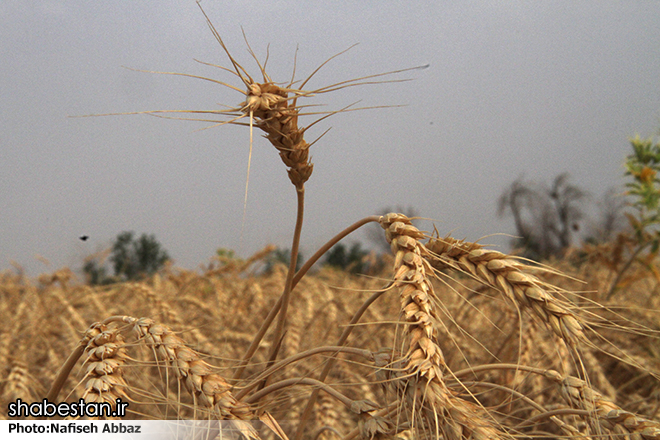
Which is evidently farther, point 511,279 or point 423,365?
point 511,279

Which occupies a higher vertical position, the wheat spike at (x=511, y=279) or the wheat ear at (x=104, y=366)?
the wheat spike at (x=511, y=279)

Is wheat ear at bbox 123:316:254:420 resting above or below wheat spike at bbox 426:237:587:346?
below

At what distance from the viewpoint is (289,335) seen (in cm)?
150

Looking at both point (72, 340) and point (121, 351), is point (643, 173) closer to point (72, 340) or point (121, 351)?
point (121, 351)

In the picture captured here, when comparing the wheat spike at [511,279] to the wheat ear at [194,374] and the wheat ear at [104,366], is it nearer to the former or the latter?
the wheat ear at [194,374]

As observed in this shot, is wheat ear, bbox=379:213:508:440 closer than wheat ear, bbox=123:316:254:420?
Yes

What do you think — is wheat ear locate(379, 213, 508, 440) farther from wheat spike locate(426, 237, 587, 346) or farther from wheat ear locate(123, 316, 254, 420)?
wheat ear locate(123, 316, 254, 420)

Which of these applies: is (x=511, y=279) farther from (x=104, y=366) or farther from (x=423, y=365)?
(x=104, y=366)

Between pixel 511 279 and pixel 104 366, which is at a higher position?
pixel 511 279

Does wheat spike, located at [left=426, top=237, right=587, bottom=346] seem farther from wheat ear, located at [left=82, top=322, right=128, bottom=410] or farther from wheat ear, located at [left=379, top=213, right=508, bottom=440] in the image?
wheat ear, located at [left=82, top=322, right=128, bottom=410]

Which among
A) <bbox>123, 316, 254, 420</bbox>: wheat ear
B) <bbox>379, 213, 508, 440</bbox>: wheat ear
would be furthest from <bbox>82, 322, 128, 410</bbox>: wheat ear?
<bbox>379, 213, 508, 440</bbox>: wheat ear

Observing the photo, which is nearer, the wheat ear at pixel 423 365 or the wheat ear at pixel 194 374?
the wheat ear at pixel 423 365

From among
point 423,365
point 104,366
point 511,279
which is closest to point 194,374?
point 104,366

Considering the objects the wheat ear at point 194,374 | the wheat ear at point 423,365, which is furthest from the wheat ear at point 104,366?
the wheat ear at point 423,365
